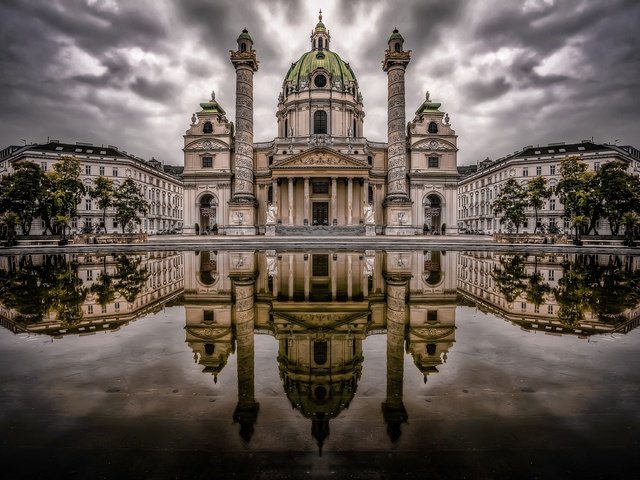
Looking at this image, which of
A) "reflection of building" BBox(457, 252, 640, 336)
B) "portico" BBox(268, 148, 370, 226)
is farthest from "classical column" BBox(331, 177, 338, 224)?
"reflection of building" BBox(457, 252, 640, 336)

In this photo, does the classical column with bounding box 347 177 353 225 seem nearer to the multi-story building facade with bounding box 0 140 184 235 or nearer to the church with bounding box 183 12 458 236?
the church with bounding box 183 12 458 236

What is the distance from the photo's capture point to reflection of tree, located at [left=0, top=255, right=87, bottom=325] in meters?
8.28

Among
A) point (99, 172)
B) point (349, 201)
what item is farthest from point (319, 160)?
point (99, 172)

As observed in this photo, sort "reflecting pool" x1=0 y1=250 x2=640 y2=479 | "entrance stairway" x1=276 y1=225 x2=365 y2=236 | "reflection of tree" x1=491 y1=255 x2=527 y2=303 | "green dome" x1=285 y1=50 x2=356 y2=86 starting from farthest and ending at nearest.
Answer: "green dome" x1=285 y1=50 x2=356 y2=86, "entrance stairway" x1=276 y1=225 x2=365 y2=236, "reflection of tree" x1=491 y1=255 x2=527 y2=303, "reflecting pool" x1=0 y1=250 x2=640 y2=479

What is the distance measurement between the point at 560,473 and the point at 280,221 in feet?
167

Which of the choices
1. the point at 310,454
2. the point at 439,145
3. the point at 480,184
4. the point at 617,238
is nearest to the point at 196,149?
the point at 439,145

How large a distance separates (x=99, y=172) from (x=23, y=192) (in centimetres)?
4043

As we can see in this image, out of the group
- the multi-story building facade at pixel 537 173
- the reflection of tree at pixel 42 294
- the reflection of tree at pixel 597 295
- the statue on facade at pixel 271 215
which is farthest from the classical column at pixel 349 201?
the reflection of tree at pixel 42 294

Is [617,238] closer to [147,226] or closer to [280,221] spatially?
[280,221]

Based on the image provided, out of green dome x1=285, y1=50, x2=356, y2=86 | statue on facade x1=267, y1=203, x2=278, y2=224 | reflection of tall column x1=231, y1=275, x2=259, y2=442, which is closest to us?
reflection of tall column x1=231, y1=275, x2=259, y2=442

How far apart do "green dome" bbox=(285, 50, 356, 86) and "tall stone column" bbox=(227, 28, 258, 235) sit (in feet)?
60.6

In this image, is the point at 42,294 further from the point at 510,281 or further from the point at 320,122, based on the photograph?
the point at 320,122

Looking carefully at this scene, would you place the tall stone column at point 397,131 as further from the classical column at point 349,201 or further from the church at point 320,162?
the classical column at point 349,201

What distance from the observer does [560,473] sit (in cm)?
273
